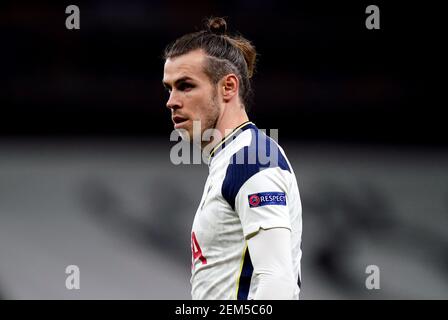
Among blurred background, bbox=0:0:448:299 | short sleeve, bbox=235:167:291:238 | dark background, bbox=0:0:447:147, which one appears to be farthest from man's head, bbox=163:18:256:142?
Result: dark background, bbox=0:0:447:147

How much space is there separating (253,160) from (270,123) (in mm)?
3934

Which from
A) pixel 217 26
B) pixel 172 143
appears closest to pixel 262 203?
pixel 217 26

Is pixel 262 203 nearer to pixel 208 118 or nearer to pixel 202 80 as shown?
pixel 208 118

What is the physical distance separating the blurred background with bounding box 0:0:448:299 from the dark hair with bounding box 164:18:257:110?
2918mm

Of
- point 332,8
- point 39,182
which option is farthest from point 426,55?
point 39,182

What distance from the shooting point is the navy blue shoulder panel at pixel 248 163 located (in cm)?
229

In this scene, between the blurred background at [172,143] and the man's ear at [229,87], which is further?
the blurred background at [172,143]

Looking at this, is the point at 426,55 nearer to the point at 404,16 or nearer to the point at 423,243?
the point at 404,16

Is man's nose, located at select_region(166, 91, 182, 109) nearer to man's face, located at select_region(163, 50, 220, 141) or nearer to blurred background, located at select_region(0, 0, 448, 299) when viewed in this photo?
man's face, located at select_region(163, 50, 220, 141)

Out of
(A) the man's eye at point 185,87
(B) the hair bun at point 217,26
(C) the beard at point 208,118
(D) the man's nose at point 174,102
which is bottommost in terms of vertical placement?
(C) the beard at point 208,118

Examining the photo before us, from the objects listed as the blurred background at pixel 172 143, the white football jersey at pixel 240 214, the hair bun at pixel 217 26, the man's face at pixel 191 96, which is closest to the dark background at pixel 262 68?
the blurred background at pixel 172 143

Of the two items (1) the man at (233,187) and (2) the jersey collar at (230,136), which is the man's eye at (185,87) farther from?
(2) the jersey collar at (230,136)

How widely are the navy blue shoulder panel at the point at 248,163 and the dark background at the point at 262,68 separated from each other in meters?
3.76

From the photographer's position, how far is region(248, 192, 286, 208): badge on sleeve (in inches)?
87.9
